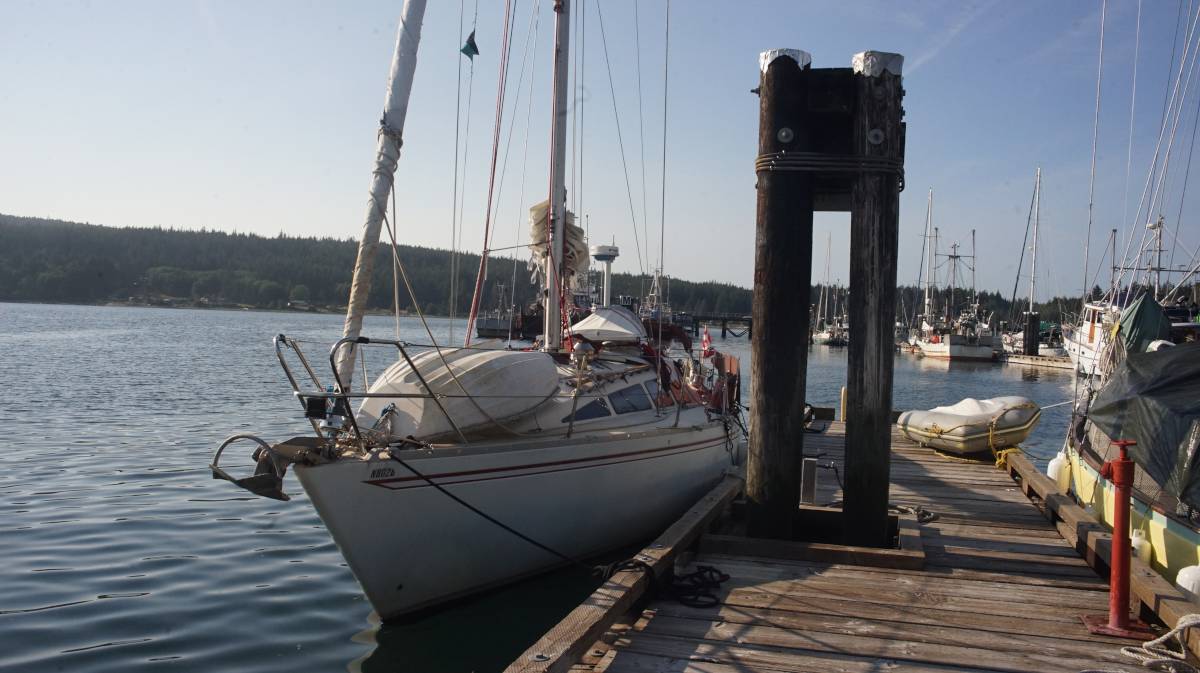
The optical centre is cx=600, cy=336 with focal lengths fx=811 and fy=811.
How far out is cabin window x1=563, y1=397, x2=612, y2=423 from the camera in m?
8.98

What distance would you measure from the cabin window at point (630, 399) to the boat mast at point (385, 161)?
145 inches

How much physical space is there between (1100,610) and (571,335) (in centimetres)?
722

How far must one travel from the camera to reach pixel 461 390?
7.52m

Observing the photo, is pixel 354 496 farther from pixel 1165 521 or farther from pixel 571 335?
pixel 1165 521

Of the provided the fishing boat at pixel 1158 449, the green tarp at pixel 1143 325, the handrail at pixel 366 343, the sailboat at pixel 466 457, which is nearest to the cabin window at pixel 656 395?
the sailboat at pixel 466 457

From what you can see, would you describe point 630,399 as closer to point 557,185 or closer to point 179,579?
point 557,185

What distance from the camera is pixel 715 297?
16388 centimetres

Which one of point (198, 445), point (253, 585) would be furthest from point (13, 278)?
point (253, 585)

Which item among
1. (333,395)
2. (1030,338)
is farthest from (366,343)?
(1030,338)

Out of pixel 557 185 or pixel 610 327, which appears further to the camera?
pixel 610 327

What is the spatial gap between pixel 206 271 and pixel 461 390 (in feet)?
509

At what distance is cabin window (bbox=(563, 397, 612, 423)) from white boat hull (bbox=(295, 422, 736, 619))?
0.33 metres

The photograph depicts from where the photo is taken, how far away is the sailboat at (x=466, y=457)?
6352 millimetres

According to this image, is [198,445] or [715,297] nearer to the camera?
[198,445]
